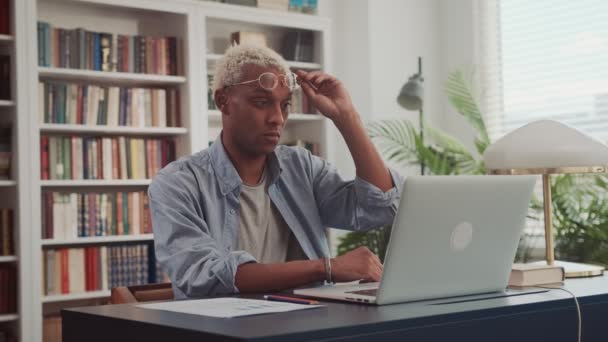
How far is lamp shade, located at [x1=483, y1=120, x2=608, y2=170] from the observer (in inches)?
79.1

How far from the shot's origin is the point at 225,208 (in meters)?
2.08

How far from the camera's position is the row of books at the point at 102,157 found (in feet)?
12.7

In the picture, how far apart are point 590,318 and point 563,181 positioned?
7.71ft

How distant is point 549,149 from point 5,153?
2.66 meters

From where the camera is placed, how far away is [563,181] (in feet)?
12.6

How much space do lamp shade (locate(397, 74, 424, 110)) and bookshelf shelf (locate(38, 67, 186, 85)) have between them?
46.3 inches

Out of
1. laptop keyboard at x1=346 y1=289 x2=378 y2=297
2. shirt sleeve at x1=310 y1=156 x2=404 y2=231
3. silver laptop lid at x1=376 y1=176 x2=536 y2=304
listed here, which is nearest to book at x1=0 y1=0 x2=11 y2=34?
shirt sleeve at x1=310 y1=156 x2=404 y2=231

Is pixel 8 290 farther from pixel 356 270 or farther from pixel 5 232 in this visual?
pixel 356 270

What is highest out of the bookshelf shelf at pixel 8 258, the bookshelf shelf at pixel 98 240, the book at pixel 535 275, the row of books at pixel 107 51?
the row of books at pixel 107 51

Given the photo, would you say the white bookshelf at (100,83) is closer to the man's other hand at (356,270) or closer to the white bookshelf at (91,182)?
the white bookshelf at (91,182)

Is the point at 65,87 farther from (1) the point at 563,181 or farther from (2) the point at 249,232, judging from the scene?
(1) the point at 563,181

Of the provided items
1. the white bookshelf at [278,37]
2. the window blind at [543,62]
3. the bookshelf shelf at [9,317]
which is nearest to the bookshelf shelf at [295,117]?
the white bookshelf at [278,37]

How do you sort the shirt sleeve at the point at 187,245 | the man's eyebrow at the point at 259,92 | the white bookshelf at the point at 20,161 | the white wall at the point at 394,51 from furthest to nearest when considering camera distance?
the white wall at the point at 394,51 < the white bookshelf at the point at 20,161 < the man's eyebrow at the point at 259,92 < the shirt sleeve at the point at 187,245

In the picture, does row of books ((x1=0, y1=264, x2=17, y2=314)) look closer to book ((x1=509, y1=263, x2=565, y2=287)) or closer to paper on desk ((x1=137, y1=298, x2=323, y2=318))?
paper on desk ((x1=137, y1=298, x2=323, y2=318))
